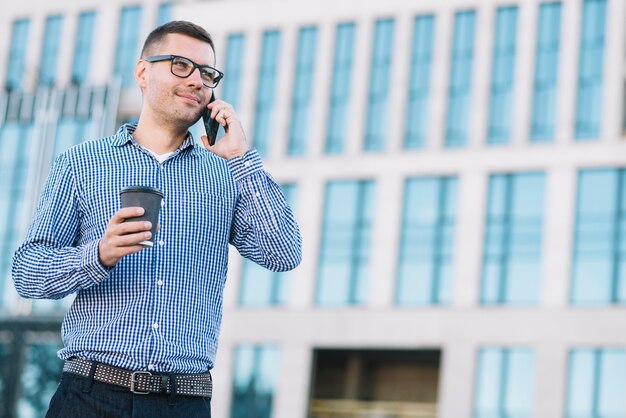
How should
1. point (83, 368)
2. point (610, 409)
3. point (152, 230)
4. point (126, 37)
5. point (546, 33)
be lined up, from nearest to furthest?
point (152, 230), point (83, 368), point (610, 409), point (546, 33), point (126, 37)

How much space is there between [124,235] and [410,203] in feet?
141

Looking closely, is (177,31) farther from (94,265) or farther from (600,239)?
(600,239)

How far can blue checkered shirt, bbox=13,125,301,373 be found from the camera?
402 centimetres

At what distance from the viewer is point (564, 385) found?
141ft

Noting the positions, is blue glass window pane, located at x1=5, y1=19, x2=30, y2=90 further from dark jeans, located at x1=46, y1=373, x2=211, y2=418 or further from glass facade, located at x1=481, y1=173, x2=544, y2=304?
dark jeans, located at x1=46, y1=373, x2=211, y2=418

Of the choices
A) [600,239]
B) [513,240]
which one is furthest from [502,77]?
[600,239]

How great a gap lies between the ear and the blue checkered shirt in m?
0.16

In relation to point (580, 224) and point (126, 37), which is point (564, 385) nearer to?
point (580, 224)

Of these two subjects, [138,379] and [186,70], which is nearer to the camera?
[138,379]

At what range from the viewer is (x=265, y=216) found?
14.0ft

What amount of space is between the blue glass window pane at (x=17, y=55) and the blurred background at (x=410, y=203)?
3492 millimetres

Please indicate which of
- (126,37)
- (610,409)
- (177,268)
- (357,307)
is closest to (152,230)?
(177,268)

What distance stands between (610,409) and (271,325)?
12.6 meters

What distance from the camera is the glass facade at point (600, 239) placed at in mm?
42562
